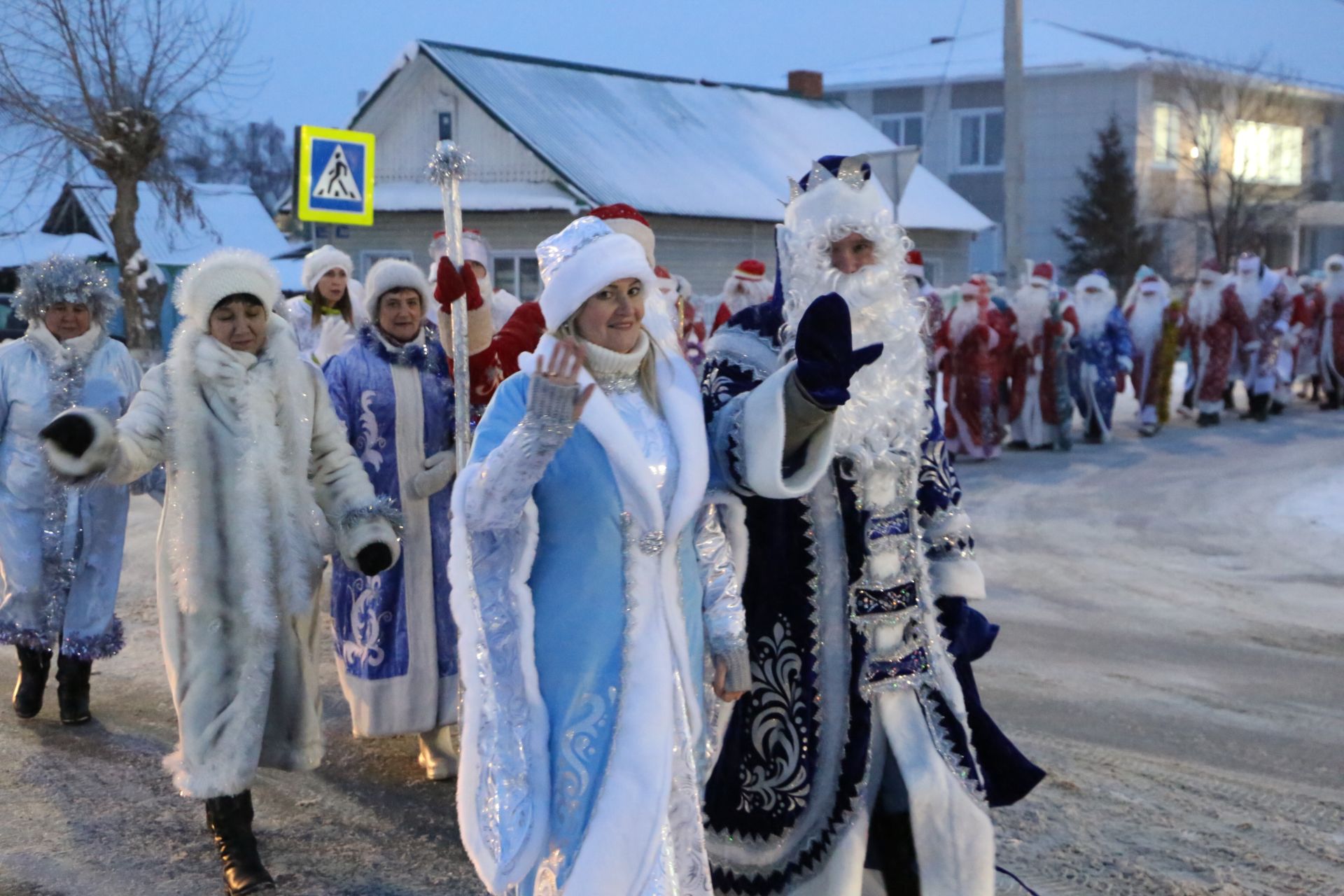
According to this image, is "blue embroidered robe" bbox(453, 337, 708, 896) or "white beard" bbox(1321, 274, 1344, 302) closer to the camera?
"blue embroidered robe" bbox(453, 337, 708, 896)

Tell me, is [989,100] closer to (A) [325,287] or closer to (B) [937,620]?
(A) [325,287]

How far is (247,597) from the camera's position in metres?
4.85

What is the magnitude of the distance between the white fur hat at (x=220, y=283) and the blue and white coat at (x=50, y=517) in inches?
88.5

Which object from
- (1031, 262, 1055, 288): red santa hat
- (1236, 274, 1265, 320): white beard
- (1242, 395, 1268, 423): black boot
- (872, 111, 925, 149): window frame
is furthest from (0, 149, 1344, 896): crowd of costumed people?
(872, 111, 925, 149): window frame

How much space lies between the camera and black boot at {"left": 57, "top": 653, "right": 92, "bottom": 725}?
6863 millimetres

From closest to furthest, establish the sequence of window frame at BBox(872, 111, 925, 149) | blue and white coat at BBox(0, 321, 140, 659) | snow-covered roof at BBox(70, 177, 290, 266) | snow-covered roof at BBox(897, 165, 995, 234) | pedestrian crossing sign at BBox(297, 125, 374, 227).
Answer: blue and white coat at BBox(0, 321, 140, 659) < pedestrian crossing sign at BBox(297, 125, 374, 227) < snow-covered roof at BBox(897, 165, 995, 234) < snow-covered roof at BBox(70, 177, 290, 266) < window frame at BBox(872, 111, 925, 149)

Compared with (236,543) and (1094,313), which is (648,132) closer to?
(1094,313)

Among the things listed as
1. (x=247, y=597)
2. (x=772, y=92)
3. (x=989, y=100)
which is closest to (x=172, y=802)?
Answer: (x=247, y=597)

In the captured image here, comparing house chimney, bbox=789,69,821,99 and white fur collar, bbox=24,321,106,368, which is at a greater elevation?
house chimney, bbox=789,69,821,99

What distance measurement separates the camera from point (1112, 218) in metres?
38.8

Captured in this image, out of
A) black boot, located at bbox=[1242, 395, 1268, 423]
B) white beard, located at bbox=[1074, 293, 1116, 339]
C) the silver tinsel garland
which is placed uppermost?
the silver tinsel garland

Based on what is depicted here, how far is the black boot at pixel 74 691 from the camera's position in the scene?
6863 mm

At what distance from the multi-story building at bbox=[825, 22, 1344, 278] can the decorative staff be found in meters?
35.3

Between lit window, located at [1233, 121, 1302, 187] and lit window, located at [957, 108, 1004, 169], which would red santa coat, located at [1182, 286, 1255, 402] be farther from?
lit window, located at [957, 108, 1004, 169]
